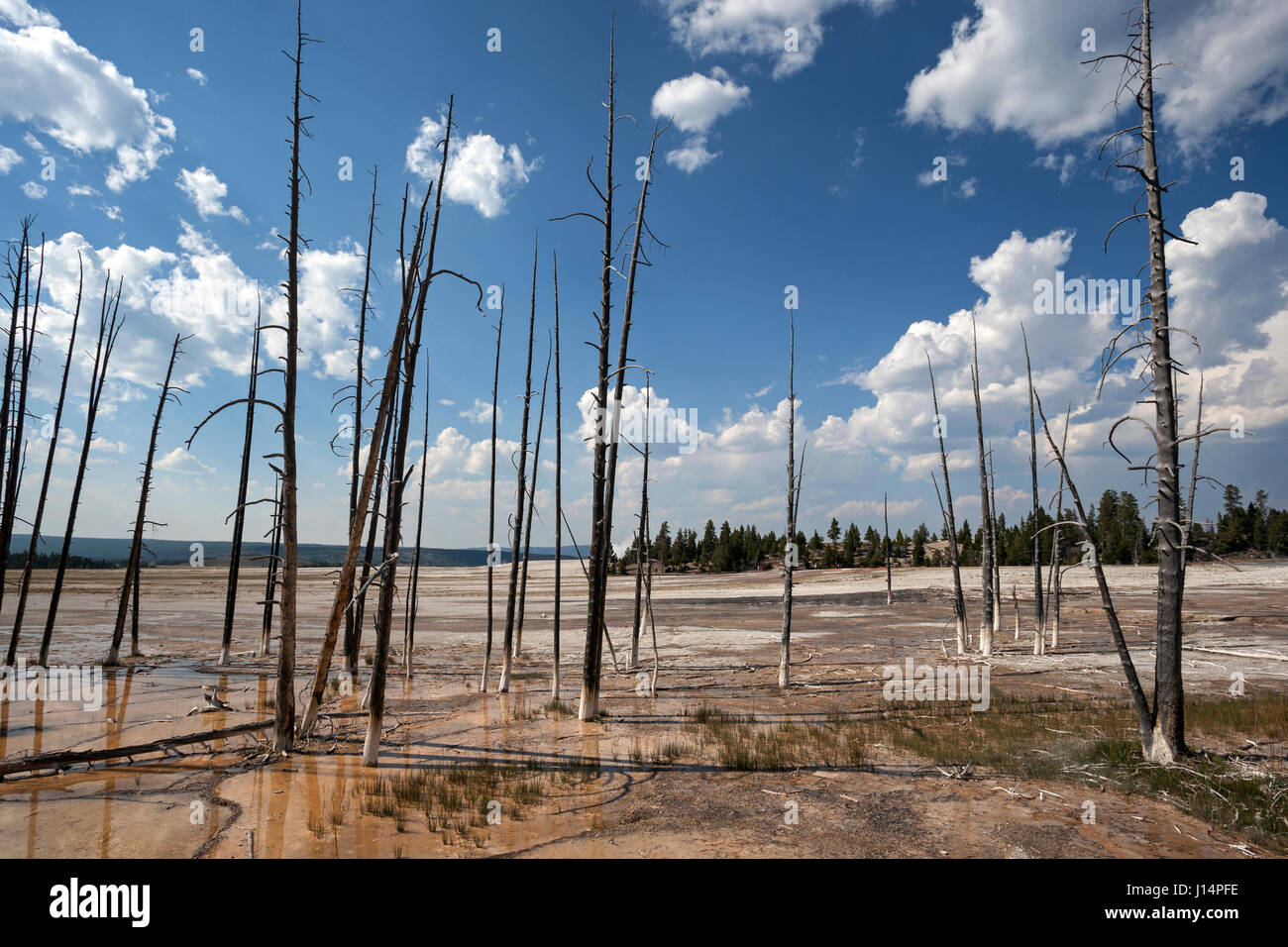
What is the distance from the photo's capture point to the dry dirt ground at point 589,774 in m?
6.85

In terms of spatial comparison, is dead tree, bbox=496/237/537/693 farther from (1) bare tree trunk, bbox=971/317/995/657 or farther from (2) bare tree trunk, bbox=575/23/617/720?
(1) bare tree trunk, bbox=971/317/995/657

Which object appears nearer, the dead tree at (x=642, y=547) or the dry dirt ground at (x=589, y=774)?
the dry dirt ground at (x=589, y=774)

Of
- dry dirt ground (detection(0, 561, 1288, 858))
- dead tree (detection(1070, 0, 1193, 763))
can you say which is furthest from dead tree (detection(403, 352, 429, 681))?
dead tree (detection(1070, 0, 1193, 763))

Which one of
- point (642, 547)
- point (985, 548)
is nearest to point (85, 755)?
point (642, 547)

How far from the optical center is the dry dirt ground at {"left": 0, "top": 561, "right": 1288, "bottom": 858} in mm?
6848

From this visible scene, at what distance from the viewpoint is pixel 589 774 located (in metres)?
9.65

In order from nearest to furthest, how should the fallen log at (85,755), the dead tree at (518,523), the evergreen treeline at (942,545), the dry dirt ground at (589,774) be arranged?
the dry dirt ground at (589,774)
the fallen log at (85,755)
the dead tree at (518,523)
the evergreen treeline at (942,545)

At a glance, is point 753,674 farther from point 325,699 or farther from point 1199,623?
point 1199,623

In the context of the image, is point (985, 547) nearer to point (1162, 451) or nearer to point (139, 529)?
point (1162, 451)

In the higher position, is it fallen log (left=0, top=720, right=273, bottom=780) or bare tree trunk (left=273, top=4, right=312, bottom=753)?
bare tree trunk (left=273, top=4, right=312, bottom=753)

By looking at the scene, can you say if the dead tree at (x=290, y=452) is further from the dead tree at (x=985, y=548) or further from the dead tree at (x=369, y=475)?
the dead tree at (x=985, y=548)

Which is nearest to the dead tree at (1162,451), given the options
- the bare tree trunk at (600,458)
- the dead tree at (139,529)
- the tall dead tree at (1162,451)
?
the tall dead tree at (1162,451)
